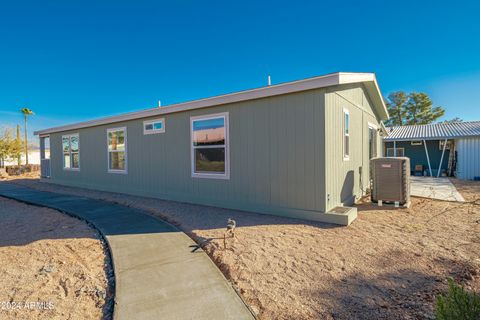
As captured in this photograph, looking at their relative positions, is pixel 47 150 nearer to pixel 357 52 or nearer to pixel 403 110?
pixel 357 52

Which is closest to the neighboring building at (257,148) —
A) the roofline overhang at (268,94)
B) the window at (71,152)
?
the roofline overhang at (268,94)

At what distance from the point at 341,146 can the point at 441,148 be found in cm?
1318

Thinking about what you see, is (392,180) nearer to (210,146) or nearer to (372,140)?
(372,140)

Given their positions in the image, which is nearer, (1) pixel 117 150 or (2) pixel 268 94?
(2) pixel 268 94

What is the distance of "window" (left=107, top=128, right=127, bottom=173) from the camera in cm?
842

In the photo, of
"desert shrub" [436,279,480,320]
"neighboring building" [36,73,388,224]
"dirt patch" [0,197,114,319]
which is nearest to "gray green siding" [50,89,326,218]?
"neighboring building" [36,73,388,224]

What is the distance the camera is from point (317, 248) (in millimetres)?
3520

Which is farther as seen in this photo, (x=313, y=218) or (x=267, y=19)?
(x=267, y=19)

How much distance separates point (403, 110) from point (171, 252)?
1282 inches

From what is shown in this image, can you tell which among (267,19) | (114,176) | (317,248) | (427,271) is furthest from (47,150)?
(427,271)

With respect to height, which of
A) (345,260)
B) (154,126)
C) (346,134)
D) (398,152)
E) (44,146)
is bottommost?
(345,260)

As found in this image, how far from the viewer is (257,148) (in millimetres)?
5422

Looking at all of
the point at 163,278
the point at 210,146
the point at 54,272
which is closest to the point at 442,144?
the point at 210,146

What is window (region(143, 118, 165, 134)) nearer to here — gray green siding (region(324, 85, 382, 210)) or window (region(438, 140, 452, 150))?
gray green siding (region(324, 85, 382, 210))
